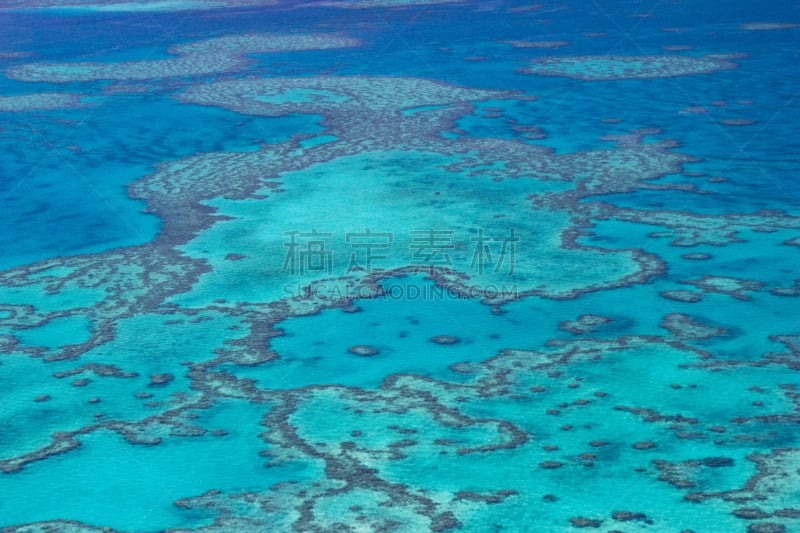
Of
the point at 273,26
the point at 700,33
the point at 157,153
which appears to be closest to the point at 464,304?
the point at 157,153

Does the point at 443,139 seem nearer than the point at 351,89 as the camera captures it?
Yes

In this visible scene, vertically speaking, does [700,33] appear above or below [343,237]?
above

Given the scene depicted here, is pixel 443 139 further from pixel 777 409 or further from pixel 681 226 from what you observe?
pixel 777 409

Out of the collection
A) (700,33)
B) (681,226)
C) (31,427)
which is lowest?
(31,427)

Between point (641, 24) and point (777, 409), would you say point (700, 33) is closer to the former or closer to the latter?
point (641, 24)

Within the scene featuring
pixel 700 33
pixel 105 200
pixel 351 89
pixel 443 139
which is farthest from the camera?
pixel 700 33

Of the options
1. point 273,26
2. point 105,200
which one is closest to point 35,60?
point 273,26

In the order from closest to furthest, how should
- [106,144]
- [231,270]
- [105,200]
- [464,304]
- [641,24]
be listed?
[464,304]
[231,270]
[105,200]
[106,144]
[641,24]
